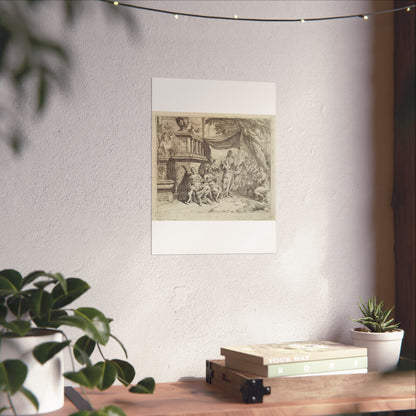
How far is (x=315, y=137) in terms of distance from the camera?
2121 mm

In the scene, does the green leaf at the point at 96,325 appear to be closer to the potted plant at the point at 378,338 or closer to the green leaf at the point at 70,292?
the green leaf at the point at 70,292

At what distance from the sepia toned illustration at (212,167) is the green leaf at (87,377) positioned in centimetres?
68

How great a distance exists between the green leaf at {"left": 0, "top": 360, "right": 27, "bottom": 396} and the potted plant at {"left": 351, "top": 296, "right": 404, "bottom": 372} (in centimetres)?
106

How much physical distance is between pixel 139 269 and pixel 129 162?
0.34 metres

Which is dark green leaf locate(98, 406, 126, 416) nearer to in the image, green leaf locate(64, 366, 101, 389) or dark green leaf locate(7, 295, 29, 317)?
green leaf locate(64, 366, 101, 389)

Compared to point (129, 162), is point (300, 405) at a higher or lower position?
lower

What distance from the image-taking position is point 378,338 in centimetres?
195

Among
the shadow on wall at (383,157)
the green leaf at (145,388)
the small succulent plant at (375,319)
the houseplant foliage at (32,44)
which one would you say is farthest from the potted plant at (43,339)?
the shadow on wall at (383,157)

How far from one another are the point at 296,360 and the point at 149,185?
708 millimetres

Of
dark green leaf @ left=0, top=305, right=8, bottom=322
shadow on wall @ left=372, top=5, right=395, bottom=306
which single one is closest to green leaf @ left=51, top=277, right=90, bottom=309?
dark green leaf @ left=0, top=305, right=8, bottom=322

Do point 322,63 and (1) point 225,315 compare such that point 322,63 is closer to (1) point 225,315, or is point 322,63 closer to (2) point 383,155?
(2) point 383,155

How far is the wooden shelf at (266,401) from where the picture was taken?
160cm

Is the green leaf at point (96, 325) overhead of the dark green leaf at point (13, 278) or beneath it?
beneath

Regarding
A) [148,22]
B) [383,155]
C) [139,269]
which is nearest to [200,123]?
[148,22]
